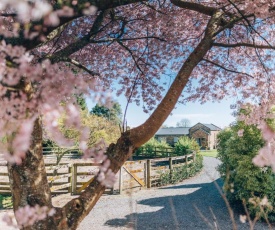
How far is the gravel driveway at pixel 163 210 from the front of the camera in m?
8.22

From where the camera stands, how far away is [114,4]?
366 cm

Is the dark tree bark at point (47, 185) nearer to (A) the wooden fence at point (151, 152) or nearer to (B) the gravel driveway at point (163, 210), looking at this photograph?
(B) the gravel driveway at point (163, 210)

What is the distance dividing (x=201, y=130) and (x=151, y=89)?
50133mm

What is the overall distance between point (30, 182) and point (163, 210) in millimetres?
7012

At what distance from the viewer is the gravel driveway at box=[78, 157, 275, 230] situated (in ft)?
27.0

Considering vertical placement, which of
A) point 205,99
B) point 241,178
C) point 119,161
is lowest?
point 241,178

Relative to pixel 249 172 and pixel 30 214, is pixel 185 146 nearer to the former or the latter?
pixel 249 172

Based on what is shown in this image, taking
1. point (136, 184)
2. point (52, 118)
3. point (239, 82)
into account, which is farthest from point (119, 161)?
point (136, 184)

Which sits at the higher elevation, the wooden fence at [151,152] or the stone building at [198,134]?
the stone building at [198,134]

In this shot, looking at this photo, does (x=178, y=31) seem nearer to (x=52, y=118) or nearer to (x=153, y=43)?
(x=153, y=43)

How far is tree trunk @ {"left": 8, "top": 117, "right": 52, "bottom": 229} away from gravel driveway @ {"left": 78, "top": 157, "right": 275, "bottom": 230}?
3.24m

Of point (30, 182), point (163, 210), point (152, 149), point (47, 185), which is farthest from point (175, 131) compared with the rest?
point (30, 182)

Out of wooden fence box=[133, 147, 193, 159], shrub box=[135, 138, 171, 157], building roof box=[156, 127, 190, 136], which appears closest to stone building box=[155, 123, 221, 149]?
building roof box=[156, 127, 190, 136]

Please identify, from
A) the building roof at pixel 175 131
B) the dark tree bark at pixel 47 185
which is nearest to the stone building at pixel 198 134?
the building roof at pixel 175 131
